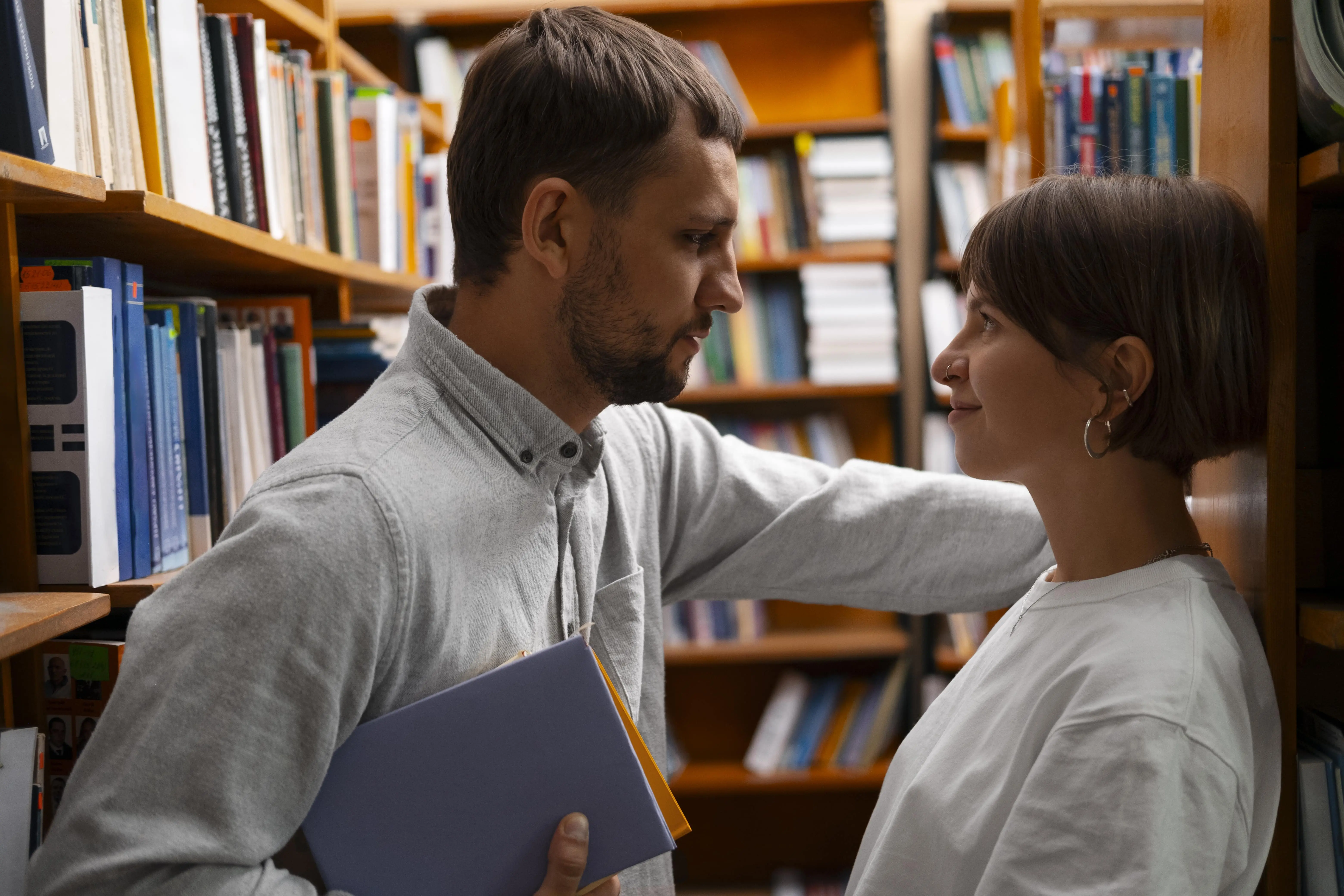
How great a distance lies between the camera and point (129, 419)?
45.5 inches

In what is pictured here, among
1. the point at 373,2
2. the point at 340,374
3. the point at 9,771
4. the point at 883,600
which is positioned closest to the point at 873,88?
the point at 373,2

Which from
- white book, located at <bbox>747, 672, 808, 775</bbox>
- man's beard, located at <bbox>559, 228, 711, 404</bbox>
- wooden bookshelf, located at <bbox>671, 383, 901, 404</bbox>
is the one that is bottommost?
white book, located at <bbox>747, 672, 808, 775</bbox>

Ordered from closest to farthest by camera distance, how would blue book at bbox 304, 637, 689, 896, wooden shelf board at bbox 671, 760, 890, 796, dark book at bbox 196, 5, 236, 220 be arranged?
1. blue book at bbox 304, 637, 689, 896
2. dark book at bbox 196, 5, 236, 220
3. wooden shelf board at bbox 671, 760, 890, 796

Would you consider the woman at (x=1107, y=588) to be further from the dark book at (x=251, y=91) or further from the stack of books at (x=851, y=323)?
the stack of books at (x=851, y=323)

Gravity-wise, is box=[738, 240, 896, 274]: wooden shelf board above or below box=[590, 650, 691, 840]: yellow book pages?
above

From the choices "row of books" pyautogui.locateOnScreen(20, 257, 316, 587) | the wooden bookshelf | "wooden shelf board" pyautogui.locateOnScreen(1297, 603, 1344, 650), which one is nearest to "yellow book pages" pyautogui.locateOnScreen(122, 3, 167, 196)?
"row of books" pyautogui.locateOnScreen(20, 257, 316, 587)

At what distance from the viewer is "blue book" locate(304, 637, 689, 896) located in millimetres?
840

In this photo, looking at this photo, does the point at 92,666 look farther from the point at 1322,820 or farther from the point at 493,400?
the point at 1322,820

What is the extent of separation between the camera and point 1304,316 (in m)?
0.89

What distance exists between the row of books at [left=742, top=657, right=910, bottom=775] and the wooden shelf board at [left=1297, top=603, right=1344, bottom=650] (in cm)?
229

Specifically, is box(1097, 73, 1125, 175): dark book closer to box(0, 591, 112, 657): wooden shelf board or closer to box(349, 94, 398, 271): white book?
box(349, 94, 398, 271): white book

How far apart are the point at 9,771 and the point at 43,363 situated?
1.34 ft

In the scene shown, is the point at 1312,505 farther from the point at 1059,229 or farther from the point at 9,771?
the point at 9,771

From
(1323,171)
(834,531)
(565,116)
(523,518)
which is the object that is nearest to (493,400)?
(523,518)
